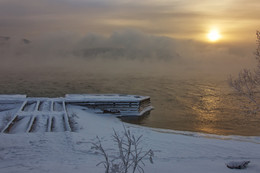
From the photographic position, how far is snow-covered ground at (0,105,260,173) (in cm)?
859

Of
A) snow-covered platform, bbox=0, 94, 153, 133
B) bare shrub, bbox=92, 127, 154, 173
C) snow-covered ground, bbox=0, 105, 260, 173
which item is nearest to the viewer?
bare shrub, bbox=92, 127, 154, 173

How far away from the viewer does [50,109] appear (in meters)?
18.0

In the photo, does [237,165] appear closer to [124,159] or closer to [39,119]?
[124,159]

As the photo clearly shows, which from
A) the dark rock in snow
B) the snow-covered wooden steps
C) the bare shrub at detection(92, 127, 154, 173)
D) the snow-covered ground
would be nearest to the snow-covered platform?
the snow-covered wooden steps

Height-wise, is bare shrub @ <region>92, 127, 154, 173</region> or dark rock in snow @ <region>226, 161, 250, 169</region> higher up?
bare shrub @ <region>92, 127, 154, 173</region>

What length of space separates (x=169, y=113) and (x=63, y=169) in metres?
14.8

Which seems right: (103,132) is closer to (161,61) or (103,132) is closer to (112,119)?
(112,119)

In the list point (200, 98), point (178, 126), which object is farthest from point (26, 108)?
point (200, 98)

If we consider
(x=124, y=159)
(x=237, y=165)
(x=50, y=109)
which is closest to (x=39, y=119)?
(x=50, y=109)

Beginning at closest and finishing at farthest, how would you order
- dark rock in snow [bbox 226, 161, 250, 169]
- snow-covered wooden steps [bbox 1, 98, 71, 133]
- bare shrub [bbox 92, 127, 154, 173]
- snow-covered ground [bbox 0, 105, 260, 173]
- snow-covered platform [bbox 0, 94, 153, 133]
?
1. bare shrub [bbox 92, 127, 154, 173]
2. snow-covered ground [bbox 0, 105, 260, 173]
3. dark rock in snow [bbox 226, 161, 250, 169]
4. snow-covered wooden steps [bbox 1, 98, 71, 133]
5. snow-covered platform [bbox 0, 94, 153, 133]

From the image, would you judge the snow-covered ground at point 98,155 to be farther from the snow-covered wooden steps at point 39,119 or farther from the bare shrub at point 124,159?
the snow-covered wooden steps at point 39,119

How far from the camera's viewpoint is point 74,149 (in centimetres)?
1056

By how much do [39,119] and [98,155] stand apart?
22.5 ft

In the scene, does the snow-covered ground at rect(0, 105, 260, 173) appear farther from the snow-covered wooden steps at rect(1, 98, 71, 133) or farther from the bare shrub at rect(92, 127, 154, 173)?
the snow-covered wooden steps at rect(1, 98, 71, 133)
